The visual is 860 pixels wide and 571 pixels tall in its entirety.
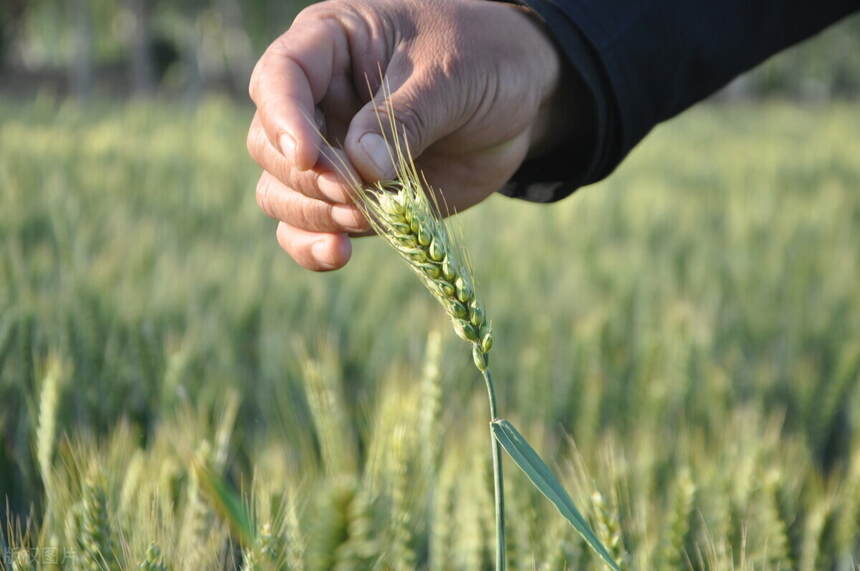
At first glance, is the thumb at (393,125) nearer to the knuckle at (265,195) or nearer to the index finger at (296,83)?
the index finger at (296,83)

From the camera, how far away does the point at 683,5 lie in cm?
122

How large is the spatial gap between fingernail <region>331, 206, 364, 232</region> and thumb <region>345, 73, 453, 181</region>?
101mm

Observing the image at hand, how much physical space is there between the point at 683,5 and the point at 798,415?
98cm

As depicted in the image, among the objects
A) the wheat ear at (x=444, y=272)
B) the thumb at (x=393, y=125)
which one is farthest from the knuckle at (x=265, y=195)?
the wheat ear at (x=444, y=272)

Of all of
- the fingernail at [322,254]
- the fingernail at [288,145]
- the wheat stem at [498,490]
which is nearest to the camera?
the wheat stem at [498,490]

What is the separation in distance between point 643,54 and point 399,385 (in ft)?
2.14

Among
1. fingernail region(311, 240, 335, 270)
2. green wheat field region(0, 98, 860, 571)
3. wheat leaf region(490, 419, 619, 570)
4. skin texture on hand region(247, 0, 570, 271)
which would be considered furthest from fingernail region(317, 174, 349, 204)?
wheat leaf region(490, 419, 619, 570)

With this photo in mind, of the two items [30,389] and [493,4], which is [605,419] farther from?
[30,389]

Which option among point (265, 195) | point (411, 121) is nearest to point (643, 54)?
point (411, 121)

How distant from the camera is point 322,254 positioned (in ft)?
3.45

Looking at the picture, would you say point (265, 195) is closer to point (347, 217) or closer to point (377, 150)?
point (347, 217)

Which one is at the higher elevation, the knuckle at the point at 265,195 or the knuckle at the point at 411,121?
the knuckle at the point at 411,121

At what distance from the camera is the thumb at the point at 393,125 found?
0.84 metres

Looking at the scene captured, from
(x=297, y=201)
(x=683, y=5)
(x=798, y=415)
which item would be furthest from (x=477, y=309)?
(x=798, y=415)
